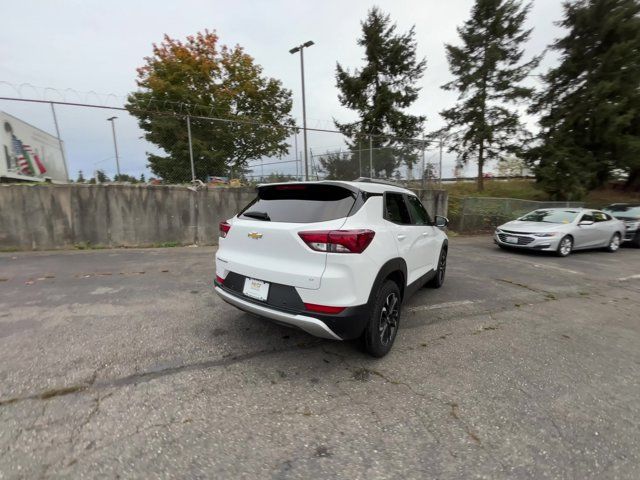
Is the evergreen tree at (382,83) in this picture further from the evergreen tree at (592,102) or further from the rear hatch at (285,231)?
the rear hatch at (285,231)

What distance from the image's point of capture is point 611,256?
372 inches

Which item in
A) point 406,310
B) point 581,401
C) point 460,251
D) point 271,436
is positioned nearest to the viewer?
A: point 271,436

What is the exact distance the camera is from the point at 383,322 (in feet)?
10.0

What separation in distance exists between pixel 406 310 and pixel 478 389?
175cm

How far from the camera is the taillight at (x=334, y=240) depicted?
101 inches

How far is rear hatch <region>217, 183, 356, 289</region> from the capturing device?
2.62 m

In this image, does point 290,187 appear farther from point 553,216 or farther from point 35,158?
point 553,216

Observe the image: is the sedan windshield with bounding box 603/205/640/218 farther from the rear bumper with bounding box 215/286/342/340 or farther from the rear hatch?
the rear bumper with bounding box 215/286/342/340

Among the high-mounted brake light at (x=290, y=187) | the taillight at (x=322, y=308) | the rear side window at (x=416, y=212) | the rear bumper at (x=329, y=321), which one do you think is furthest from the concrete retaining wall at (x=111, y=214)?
the taillight at (x=322, y=308)

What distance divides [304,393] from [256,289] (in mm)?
945

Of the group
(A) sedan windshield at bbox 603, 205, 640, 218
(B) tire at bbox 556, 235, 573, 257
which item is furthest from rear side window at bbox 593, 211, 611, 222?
(A) sedan windshield at bbox 603, 205, 640, 218

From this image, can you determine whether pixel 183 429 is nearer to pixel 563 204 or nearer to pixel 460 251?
pixel 460 251

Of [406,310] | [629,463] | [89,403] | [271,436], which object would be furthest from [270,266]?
[629,463]

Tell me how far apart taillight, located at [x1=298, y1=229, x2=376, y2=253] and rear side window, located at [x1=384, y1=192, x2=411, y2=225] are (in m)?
0.72
